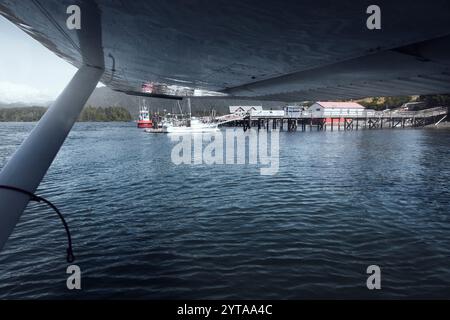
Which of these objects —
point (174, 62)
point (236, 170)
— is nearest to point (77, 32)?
point (174, 62)

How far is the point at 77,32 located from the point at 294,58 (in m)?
3.43

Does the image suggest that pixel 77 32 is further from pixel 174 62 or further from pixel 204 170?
pixel 204 170

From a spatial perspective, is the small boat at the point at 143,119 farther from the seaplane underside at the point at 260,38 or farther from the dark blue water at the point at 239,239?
the seaplane underside at the point at 260,38

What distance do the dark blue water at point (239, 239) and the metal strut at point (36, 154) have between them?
219 inches

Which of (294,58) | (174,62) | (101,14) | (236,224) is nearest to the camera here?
(101,14)

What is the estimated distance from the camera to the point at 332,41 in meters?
4.09

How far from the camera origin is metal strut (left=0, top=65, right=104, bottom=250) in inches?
130

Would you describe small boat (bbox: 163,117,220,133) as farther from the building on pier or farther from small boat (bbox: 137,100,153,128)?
small boat (bbox: 137,100,153,128)

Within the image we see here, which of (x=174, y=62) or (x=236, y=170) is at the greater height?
(x=174, y=62)

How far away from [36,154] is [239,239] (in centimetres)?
917

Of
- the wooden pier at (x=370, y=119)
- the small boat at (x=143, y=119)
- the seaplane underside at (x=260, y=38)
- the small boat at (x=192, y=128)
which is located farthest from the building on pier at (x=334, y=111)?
the seaplane underside at (x=260, y=38)

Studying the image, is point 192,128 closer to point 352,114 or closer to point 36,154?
point 352,114

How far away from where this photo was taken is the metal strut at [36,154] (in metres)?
3.31

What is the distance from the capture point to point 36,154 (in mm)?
3969
